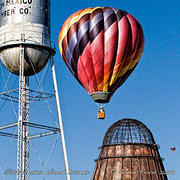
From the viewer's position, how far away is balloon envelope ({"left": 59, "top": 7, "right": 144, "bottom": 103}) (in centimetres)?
3988

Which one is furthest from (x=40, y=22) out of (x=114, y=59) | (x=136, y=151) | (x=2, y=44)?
(x=136, y=151)

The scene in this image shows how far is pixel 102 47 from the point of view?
3984 centimetres

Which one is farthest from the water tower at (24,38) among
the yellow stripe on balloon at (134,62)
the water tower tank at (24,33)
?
the yellow stripe on balloon at (134,62)

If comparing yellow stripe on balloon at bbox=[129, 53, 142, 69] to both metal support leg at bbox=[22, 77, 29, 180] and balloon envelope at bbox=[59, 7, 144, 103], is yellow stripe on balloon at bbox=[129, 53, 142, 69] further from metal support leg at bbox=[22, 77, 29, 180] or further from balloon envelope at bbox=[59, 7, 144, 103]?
metal support leg at bbox=[22, 77, 29, 180]

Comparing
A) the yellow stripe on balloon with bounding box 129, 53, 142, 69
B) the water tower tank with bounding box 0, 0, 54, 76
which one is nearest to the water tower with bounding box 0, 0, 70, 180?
the water tower tank with bounding box 0, 0, 54, 76

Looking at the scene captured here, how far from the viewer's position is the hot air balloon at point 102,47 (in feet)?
131

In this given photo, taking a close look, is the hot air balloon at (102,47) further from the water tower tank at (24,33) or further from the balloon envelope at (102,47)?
the water tower tank at (24,33)

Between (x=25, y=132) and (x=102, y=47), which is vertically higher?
(x=102, y=47)

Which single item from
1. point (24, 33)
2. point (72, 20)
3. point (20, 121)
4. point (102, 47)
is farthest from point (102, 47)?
point (20, 121)

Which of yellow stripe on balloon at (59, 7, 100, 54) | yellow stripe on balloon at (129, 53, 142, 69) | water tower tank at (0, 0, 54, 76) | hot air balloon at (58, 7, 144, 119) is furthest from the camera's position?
yellow stripe on balloon at (129, 53, 142, 69)

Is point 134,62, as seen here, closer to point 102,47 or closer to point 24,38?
point 102,47

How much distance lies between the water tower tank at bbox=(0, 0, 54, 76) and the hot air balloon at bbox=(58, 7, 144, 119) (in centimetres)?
190

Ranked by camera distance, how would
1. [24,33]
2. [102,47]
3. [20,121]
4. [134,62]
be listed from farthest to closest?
1. [134,62]
2. [24,33]
3. [102,47]
4. [20,121]

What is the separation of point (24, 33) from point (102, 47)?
5.79 meters
